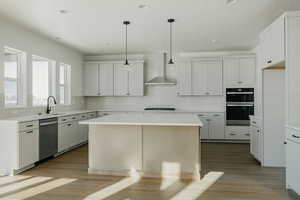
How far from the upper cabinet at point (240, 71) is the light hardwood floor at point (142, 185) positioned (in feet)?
9.03

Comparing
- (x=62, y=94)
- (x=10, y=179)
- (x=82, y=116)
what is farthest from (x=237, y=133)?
(x=10, y=179)

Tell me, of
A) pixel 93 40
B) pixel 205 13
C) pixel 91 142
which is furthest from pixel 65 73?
pixel 205 13

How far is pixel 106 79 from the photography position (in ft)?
23.4

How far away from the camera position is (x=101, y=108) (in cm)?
751

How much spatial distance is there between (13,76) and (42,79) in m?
0.99

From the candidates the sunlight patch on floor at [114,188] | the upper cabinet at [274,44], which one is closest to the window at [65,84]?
the sunlight patch on floor at [114,188]

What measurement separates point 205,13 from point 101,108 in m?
4.70

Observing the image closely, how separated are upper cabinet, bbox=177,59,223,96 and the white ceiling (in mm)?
785

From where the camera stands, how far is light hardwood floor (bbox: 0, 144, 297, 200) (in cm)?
297

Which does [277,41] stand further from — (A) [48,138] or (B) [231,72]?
(A) [48,138]

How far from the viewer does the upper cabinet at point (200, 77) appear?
21.9 feet

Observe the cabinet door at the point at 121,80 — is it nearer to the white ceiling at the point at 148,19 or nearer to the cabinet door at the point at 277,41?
the white ceiling at the point at 148,19

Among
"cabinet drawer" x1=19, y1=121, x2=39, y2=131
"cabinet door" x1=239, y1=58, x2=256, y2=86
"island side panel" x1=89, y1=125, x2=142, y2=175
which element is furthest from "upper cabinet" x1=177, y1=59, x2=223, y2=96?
"cabinet drawer" x1=19, y1=121, x2=39, y2=131

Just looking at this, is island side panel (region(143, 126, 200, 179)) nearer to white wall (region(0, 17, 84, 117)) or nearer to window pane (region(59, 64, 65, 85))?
white wall (region(0, 17, 84, 117))
